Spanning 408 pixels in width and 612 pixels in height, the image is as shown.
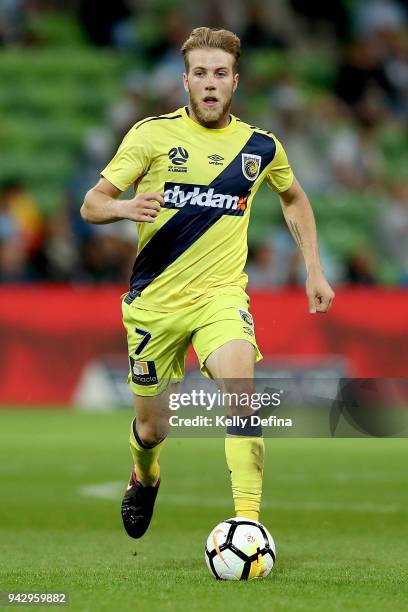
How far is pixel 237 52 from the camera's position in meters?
6.77

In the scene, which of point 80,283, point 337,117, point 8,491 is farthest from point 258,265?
point 8,491

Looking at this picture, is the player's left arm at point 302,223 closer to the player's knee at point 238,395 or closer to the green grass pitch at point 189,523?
the player's knee at point 238,395

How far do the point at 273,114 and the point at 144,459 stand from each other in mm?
11968

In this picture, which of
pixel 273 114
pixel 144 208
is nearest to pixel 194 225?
pixel 144 208

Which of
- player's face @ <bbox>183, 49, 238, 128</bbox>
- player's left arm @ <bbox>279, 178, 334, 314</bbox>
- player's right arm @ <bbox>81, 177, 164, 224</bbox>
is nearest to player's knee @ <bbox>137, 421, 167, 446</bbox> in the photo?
player's left arm @ <bbox>279, 178, 334, 314</bbox>

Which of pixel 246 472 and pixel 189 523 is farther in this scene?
pixel 189 523

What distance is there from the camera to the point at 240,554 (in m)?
5.80

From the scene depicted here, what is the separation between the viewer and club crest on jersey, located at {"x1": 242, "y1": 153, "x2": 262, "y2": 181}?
680 cm

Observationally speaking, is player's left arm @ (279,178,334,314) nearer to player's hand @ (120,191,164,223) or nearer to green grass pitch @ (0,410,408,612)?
player's hand @ (120,191,164,223)

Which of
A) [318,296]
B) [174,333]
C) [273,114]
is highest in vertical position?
[318,296]

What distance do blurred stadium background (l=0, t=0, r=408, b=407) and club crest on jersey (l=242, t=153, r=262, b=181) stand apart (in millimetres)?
7931

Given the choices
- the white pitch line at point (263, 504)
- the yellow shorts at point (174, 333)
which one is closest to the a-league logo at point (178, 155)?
the yellow shorts at point (174, 333)

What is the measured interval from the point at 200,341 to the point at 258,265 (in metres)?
10.2

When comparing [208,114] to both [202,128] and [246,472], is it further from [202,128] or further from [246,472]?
[246,472]
